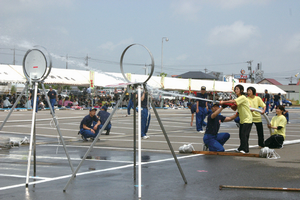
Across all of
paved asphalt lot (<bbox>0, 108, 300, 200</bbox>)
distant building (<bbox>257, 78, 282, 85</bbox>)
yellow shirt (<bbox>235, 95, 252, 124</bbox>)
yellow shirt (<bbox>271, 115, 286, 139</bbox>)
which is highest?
distant building (<bbox>257, 78, 282, 85</bbox>)

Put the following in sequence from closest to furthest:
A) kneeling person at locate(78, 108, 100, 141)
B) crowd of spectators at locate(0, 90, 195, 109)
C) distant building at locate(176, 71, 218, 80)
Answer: kneeling person at locate(78, 108, 100, 141), crowd of spectators at locate(0, 90, 195, 109), distant building at locate(176, 71, 218, 80)

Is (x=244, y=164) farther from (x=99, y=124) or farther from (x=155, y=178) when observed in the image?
(x=99, y=124)

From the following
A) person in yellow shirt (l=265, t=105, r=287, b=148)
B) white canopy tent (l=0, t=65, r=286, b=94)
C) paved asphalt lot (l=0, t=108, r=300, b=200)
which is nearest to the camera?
paved asphalt lot (l=0, t=108, r=300, b=200)

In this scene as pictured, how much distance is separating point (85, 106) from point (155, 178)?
31240 millimetres

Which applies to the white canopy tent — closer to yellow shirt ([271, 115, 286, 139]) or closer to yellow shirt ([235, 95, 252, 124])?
yellow shirt ([271, 115, 286, 139])

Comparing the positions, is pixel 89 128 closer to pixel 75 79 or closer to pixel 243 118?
pixel 243 118

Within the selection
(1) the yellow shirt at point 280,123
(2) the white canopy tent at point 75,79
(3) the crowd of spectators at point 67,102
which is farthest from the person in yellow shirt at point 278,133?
(3) the crowd of spectators at point 67,102

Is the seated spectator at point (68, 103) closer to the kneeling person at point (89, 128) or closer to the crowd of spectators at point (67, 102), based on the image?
the crowd of spectators at point (67, 102)

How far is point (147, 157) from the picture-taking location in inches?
341

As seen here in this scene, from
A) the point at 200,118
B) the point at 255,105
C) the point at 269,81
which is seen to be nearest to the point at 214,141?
the point at 255,105

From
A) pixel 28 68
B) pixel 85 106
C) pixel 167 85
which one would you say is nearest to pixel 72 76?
pixel 85 106

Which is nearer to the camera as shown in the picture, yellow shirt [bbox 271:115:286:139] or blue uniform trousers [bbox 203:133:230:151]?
blue uniform trousers [bbox 203:133:230:151]

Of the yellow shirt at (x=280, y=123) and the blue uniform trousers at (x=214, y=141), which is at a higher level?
the yellow shirt at (x=280, y=123)

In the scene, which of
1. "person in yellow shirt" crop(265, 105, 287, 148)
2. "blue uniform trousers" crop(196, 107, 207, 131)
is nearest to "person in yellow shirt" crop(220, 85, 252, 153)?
"person in yellow shirt" crop(265, 105, 287, 148)
